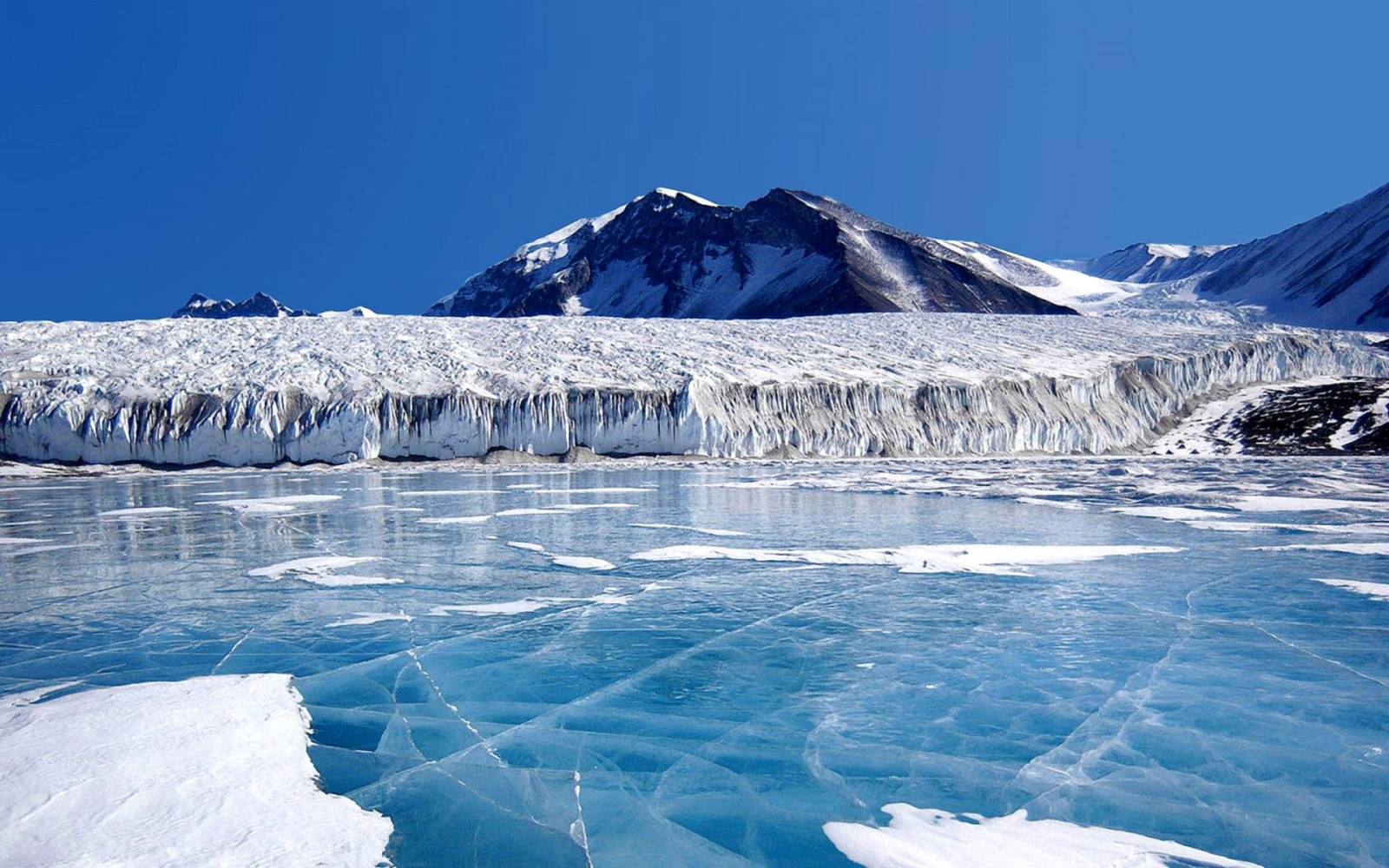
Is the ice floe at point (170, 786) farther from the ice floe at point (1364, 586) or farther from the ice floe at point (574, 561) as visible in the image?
the ice floe at point (1364, 586)

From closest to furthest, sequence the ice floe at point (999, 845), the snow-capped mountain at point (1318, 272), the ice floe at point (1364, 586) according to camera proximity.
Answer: the ice floe at point (999, 845), the ice floe at point (1364, 586), the snow-capped mountain at point (1318, 272)

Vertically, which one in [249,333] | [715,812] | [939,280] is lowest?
[715,812]

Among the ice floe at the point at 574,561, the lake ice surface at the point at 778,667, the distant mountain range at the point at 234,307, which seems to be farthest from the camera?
the distant mountain range at the point at 234,307

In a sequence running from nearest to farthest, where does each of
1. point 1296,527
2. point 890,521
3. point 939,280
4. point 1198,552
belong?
point 1198,552, point 1296,527, point 890,521, point 939,280

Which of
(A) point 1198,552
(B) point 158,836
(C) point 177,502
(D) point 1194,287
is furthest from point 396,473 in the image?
(D) point 1194,287

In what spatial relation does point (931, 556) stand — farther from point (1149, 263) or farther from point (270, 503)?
point (1149, 263)

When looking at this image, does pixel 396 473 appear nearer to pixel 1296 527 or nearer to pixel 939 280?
pixel 1296 527

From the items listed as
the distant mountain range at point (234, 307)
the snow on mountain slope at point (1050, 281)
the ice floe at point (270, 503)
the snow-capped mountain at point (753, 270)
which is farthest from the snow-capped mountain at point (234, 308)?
the ice floe at point (270, 503)
